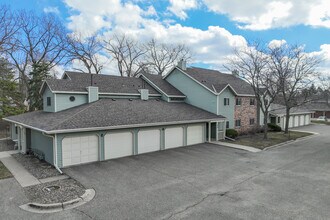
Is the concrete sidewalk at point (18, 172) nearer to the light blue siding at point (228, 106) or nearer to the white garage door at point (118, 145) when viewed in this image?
the white garage door at point (118, 145)

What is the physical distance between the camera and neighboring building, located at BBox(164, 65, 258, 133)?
24.5 m

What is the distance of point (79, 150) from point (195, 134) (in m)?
10.8

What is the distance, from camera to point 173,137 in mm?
19672

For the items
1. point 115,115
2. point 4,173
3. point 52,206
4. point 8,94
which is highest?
point 8,94

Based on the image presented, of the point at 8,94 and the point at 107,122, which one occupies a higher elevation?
the point at 8,94

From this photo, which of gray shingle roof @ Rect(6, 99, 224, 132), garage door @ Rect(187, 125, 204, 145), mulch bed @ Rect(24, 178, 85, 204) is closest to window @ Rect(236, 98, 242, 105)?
gray shingle roof @ Rect(6, 99, 224, 132)

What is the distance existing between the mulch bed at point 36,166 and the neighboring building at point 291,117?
29.3 m

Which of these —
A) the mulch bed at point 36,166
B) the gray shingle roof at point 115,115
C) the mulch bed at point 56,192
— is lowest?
the mulch bed at point 36,166

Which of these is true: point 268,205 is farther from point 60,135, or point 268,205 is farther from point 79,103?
point 79,103

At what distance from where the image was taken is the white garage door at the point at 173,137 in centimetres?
1919

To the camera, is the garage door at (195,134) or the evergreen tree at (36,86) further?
the evergreen tree at (36,86)

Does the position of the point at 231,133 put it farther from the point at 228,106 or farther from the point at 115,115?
the point at 115,115

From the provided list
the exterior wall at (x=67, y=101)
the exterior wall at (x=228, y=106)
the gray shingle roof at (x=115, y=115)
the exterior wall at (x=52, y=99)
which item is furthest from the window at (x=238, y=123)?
the exterior wall at (x=52, y=99)

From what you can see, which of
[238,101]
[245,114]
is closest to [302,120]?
[245,114]
